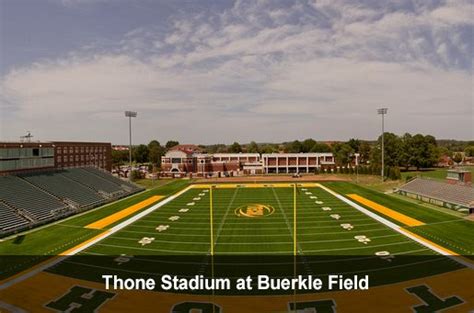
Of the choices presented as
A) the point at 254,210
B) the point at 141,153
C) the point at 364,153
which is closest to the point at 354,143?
the point at 364,153

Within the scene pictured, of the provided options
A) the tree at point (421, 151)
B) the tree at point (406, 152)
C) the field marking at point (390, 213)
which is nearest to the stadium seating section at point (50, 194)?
the field marking at point (390, 213)

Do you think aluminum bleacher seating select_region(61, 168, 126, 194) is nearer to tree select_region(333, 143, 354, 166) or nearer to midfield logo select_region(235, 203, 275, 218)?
midfield logo select_region(235, 203, 275, 218)

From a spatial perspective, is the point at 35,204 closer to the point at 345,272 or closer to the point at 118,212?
the point at 118,212

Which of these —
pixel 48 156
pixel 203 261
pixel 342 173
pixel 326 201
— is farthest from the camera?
pixel 342 173

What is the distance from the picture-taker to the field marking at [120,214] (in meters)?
30.4

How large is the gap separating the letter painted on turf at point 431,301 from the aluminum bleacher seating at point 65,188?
34362 millimetres

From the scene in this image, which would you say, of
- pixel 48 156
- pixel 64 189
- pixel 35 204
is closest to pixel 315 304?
pixel 35 204

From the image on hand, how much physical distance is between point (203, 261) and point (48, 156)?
1349 inches

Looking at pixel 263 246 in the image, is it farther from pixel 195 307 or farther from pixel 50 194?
pixel 50 194

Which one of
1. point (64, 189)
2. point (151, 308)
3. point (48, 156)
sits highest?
point (48, 156)

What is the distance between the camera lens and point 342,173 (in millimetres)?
78250

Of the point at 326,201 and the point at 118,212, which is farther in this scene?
the point at 326,201

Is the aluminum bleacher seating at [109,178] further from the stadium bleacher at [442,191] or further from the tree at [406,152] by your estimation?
the tree at [406,152]

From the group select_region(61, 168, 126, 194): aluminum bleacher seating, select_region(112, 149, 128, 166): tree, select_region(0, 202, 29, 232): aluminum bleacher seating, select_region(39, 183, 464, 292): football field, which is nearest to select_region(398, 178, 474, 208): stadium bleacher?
select_region(39, 183, 464, 292): football field
